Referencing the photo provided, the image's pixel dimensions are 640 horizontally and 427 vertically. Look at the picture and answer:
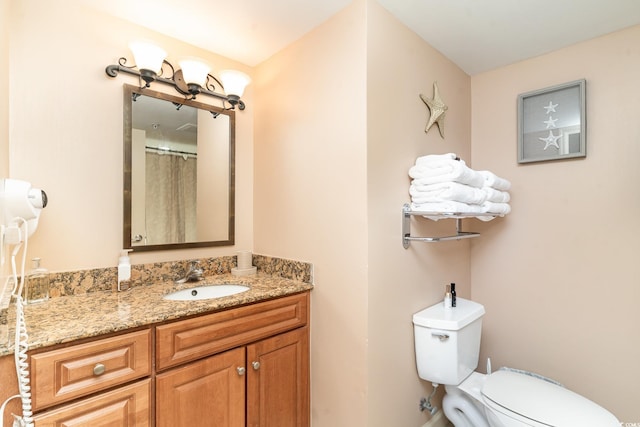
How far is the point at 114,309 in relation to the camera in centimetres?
118

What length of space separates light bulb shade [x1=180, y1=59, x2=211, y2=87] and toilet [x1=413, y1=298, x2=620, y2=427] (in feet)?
5.73

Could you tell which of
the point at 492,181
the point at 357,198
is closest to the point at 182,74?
the point at 357,198

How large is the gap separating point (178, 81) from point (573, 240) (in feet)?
8.11

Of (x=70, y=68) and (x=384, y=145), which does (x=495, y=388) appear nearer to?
(x=384, y=145)

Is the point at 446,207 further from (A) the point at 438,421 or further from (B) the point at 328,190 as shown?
(A) the point at 438,421

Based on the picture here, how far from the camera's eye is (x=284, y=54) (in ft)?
5.87

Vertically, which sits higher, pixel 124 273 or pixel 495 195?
pixel 495 195

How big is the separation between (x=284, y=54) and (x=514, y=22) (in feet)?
4.13

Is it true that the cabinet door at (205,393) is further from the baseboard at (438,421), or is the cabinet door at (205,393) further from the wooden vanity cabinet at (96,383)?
the baseboard at (438,421)

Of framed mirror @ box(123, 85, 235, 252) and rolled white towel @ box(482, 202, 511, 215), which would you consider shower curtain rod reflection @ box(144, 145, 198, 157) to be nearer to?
framed mirror @ box(123, 85, 235, 252)

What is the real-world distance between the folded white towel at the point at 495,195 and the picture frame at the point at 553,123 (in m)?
0.30

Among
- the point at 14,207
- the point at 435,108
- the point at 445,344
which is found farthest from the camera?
the point at 435,108

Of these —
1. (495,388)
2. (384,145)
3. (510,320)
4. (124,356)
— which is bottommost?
(495,388)

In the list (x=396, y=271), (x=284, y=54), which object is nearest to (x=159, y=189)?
(x=284, y=54)
